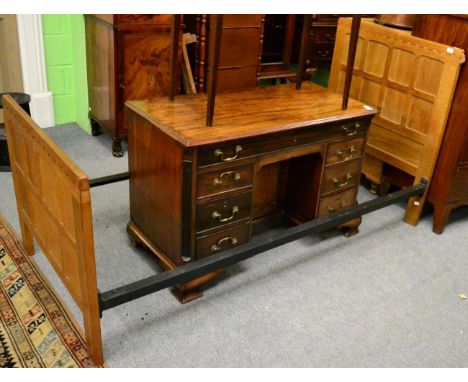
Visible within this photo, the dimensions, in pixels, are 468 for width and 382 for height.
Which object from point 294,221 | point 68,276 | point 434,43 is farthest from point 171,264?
point 434,43

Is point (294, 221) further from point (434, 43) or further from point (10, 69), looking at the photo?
point (10, 69)

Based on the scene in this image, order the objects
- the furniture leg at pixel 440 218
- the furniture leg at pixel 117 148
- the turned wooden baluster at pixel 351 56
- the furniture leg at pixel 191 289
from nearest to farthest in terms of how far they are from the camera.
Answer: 1. the furniture leg at pixel 191 289
2. the turned wooden baluster at pixel 351 56
3. the furniture leg at pixel 440 218
4. the furniture leg at pixel 117 148

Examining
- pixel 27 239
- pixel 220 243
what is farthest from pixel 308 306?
pixel 27 239

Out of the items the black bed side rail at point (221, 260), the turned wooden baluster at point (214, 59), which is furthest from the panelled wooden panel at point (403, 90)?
the turned wooden baluster at point (214, 59)

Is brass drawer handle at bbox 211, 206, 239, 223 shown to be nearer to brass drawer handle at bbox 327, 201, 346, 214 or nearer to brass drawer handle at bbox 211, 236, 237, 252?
brass drawer handle at bbox 211, 236, 237, 252

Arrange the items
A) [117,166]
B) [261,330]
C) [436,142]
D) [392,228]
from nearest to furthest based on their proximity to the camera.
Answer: [261,330] → [436,142] → [392,228] → [117,166]

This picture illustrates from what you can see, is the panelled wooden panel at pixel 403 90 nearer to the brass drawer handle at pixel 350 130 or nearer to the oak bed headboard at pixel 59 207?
the brass drawer handle at pixel 350 130

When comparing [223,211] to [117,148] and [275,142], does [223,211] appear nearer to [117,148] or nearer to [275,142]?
[275,142]

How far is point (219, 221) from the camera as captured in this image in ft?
7.09

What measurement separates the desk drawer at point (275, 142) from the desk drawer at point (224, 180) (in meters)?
0.05

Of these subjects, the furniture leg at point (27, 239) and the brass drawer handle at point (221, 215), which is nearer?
the brass drawer handle at point (221, 215)

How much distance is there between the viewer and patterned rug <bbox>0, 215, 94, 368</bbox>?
1878 mm

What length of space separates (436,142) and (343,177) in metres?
0.56

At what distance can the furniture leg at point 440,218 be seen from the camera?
9.29 feet
